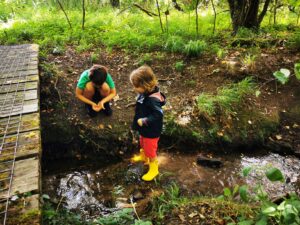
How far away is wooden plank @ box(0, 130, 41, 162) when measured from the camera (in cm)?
287

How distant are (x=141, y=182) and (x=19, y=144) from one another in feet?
6.49

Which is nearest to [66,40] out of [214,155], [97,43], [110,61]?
[97,43]

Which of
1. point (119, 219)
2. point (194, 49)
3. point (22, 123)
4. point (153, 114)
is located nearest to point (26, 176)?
point (22, 123)

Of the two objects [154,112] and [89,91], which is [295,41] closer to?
[154,112]

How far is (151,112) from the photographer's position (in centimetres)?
398

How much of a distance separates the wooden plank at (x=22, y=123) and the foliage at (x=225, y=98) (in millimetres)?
2982

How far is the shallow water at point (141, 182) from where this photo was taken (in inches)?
161

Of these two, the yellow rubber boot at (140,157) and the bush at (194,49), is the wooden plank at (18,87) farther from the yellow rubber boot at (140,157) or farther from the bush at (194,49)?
the bush at (194,49)

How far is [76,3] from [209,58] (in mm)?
6519

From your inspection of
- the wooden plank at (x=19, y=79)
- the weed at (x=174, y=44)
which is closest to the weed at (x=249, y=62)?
the weed at (x=174, y=44)

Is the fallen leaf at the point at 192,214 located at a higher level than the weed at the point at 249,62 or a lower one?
lower

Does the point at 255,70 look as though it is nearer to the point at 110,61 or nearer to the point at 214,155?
the point at 214,155

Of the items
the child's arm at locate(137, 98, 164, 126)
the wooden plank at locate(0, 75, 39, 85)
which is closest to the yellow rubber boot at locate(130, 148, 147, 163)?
the child's arm at locate(137, 98, 164, 126)

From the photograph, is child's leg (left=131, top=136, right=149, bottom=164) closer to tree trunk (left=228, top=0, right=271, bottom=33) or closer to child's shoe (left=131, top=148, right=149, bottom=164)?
child's shoe (left=131, top=148, right=149, bottom=164)
